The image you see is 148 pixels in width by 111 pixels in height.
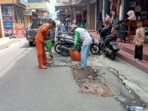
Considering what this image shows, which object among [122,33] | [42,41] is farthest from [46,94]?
[122,33]

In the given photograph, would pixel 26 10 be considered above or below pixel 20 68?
above

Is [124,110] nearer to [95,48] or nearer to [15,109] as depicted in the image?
[15,109]

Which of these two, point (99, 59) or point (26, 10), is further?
point (26, 10)

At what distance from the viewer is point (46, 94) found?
6.84m

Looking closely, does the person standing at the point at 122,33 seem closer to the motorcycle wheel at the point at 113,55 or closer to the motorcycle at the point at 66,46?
the motorcycle at the point at 66,46

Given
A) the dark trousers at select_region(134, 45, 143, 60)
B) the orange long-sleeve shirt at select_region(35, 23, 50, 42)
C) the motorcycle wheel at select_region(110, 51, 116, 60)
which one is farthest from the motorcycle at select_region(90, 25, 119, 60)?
the orange long-sleeve shirt at select_region(35, 23, 50, 42)

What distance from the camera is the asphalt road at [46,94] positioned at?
5896mm

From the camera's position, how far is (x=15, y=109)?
5766mm

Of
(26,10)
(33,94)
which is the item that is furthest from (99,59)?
(26,10)

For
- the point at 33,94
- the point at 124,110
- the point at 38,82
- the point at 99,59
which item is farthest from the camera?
the point at 99,59

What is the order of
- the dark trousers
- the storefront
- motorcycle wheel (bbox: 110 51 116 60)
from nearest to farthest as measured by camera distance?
1. the dark trousers
2. motorcycle wheel (bbox: 110 51 116 60)
3. the storefront

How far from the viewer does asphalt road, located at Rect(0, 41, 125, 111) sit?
5896 mm

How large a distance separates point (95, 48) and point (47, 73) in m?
4.79

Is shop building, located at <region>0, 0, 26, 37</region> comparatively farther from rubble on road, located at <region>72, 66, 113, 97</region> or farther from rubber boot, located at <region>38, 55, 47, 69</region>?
rubble on road, located at <region>72, 66, 113, 97</region>
